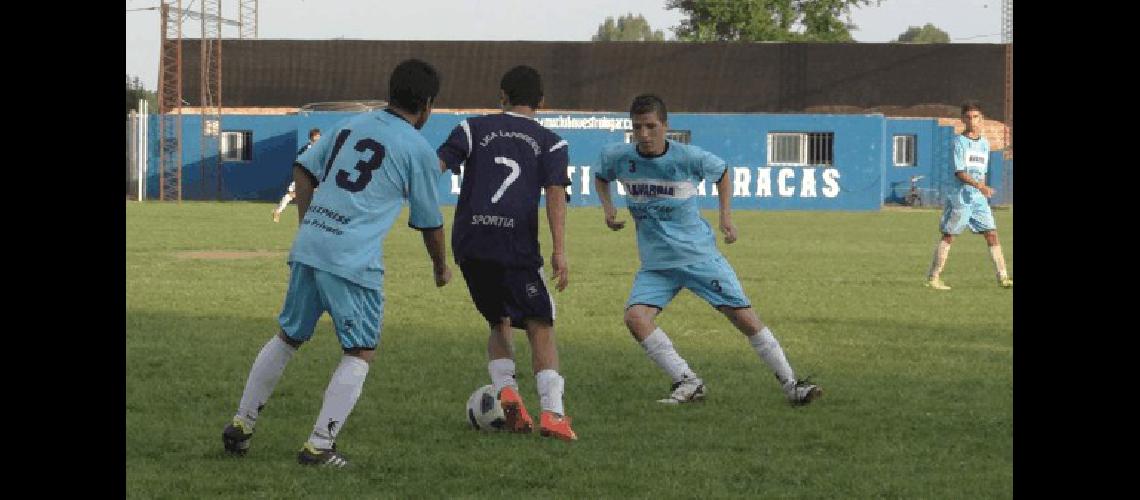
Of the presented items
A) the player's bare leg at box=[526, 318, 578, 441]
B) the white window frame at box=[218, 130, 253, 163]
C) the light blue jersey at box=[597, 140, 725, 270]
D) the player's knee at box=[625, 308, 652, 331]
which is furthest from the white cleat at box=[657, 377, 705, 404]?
the white window frame at box=[218, 130, 253, 163]

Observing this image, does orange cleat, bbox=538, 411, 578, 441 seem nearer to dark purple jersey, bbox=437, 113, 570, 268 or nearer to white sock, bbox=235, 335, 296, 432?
dark purple jersey, bbox=437, 113, 570, 268

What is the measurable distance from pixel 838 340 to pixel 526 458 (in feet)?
20.7

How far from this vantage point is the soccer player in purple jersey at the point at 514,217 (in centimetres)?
948

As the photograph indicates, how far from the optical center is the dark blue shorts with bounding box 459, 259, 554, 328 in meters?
9.58

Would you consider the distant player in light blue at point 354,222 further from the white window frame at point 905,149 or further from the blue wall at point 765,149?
the white window frame at point 905,149

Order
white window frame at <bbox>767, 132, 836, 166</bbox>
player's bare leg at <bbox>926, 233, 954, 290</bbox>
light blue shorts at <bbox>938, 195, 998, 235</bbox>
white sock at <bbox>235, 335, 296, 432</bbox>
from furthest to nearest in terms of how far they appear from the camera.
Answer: white window frame at <bbox>767, 132, 836, 166</bbox> → player's bare leg at <bbox>926, 233, 954, 290</bbox> → light blue shorts at <bbox>938, 195, 998, 235</bbox> → white sock at <bbox>235, 335, 296, 432</bbox>

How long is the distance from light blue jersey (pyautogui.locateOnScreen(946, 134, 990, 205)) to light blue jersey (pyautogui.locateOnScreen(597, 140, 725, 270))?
9.64 m

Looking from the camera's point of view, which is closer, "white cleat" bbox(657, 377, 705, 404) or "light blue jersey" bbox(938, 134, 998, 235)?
"white cleat" bbox(657, 377, 705, 404)

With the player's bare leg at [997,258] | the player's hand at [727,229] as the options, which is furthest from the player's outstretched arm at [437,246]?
the player's bare leg at [997,258]

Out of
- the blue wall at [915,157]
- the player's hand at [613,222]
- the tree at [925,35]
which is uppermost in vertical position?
the tree at [925,35]

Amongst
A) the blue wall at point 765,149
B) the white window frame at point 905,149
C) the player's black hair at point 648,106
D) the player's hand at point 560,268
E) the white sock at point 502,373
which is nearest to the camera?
the player's hand at point 560,268

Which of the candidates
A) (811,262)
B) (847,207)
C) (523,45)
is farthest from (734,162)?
(811,262)

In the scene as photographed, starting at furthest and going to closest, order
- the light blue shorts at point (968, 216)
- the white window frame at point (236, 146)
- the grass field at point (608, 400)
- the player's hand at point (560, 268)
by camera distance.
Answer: the white window frame at point (236, 146)
the light blue shorts at point (968, 216)
the player's hand at point (560, 268)
the grass field at point (608, 400)

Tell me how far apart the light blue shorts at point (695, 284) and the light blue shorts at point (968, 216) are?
985 cm
